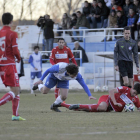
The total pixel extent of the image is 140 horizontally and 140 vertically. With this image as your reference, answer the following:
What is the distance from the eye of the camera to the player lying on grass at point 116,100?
28.9 ft

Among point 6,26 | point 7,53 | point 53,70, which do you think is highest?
point 6,26

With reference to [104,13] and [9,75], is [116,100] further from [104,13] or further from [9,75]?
[104,13]

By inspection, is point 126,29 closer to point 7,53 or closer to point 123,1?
point 7,53

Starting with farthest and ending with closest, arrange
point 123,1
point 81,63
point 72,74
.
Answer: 1. point 123,1
2. point 81,63
3. point 72,74

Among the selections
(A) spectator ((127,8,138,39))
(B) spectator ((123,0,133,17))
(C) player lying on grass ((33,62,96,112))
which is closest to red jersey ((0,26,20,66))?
(C) player lying on grass ((33,62,96,112))

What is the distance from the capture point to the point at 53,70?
9.05 meters

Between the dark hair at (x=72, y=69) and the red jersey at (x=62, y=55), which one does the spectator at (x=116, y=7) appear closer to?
the red jersey at (x=62, y=55)

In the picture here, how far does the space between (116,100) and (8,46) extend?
3.02m

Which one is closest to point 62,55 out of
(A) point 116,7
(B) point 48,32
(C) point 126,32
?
(C) point 126,32

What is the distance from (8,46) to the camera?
7.18 meters

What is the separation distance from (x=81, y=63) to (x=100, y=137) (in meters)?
15.8

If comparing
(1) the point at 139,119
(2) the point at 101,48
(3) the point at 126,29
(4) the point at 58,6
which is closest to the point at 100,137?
(1) the point at 139,119

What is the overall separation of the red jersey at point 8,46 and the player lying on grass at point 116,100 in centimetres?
242

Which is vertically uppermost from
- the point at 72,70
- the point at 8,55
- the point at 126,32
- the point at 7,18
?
the point at 7,18
